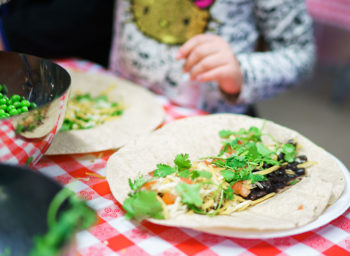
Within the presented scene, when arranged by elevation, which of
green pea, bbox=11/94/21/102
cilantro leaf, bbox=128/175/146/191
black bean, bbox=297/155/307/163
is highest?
green pea, bbox=11/94/21/102

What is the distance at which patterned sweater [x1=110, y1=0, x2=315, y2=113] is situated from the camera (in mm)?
1501

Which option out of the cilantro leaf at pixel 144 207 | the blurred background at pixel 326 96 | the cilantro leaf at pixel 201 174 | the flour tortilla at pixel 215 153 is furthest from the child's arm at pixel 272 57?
the blurred background at pixel 326 96

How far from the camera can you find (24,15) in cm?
194

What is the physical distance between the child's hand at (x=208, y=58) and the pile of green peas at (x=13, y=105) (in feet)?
1.79

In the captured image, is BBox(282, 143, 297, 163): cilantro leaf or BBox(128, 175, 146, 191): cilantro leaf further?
BBox(282, 143, 297, 163): cilantro leaf

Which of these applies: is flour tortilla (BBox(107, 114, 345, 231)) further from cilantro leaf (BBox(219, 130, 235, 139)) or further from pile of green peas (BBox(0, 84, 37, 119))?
pile of green peas (BBox(0, 84, 37, 119))

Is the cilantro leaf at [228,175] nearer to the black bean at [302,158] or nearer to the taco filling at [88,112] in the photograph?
the black bean at [302,158]

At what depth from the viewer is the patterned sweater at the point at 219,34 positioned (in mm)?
1501

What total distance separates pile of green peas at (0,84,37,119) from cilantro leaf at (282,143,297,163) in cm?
68

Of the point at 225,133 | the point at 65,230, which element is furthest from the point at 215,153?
the point at 65,230

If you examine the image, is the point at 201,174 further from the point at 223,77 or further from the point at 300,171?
the point at 223,77

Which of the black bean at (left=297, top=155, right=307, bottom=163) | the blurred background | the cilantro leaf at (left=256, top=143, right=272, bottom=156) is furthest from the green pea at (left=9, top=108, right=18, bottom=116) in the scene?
the blurred background

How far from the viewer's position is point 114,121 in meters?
1.32

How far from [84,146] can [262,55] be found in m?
0.80
